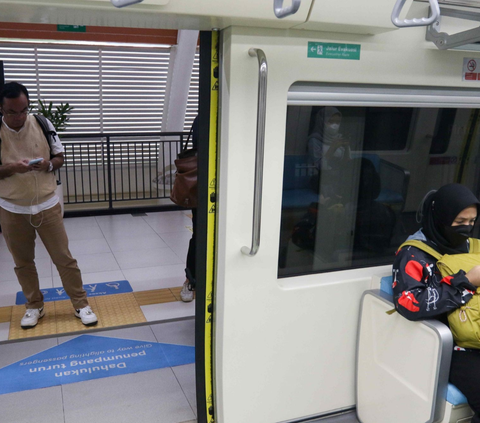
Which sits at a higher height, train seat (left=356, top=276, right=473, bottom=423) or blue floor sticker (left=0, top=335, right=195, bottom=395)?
train seat (left=356, top=276, right=473, bottom=423)

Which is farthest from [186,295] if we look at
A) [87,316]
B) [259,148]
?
[259,148]

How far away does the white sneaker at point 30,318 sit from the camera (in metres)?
3.28

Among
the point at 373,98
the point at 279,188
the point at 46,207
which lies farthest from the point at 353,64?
the point at 46,207

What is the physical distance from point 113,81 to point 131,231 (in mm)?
3548

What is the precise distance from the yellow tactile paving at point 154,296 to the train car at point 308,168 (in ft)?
5.10

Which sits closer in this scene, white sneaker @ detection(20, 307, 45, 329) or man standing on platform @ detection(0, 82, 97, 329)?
man standing on platform @ detection(0, 82, 97, 329)

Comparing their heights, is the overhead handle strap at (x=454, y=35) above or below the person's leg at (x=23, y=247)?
above

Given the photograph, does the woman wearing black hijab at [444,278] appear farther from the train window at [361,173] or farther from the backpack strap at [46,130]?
the backpack strap at [46,130]

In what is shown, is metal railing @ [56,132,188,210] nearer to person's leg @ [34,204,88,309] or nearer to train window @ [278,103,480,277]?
person's leg @ [34,204,88,309]

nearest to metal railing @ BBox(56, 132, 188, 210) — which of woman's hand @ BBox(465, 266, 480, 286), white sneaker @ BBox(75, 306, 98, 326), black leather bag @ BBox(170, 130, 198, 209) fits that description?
white sneaker @ BBox(75, 306, 98, 326)

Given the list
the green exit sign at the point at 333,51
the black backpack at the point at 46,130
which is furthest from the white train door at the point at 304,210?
the black backpack at the point at 46,130

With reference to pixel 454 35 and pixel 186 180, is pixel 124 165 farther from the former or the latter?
pixel 454 35

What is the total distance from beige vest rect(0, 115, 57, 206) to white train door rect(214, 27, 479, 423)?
4.79 ft

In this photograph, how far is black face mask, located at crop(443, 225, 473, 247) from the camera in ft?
6.53
